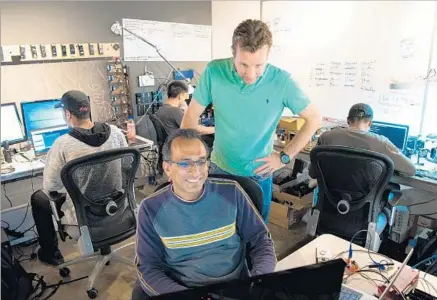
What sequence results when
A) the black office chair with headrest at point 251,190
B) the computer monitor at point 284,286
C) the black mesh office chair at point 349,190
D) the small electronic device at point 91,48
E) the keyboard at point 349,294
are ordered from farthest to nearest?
the small electronic device at point 91,48
the black mesh office chair at point 349,190
the black office chair with headrest at point 251,190
the keyboard at point 349,294
the computer monitor at point 284,286

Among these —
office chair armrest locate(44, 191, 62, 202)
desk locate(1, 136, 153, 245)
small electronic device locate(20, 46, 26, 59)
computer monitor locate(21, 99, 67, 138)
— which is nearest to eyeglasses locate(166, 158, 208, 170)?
office chair armrest locate(44, 191, 62, 202)

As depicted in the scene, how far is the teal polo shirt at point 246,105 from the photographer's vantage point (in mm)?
1692

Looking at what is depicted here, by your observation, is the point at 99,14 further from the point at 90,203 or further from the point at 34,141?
the point at 90,203

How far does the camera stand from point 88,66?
11.3 feet

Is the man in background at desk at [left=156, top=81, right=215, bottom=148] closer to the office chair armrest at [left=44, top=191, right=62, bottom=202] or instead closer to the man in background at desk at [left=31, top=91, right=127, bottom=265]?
the man in background at desk at [left=31, top=91, right=127, bottom=265]

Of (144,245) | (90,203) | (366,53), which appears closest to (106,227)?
(90,203)

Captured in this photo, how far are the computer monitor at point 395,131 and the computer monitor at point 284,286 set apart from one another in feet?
7.41

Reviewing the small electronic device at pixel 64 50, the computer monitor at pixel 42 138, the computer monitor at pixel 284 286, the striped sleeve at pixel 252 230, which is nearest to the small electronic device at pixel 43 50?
the small electronic device at pixel 64 50

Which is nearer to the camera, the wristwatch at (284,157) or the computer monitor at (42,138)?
the wristwatch at (284,157)

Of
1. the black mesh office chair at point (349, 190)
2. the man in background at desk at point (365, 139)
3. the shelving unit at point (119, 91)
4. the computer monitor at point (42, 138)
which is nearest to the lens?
the black mesh office chair at point (349, 190)

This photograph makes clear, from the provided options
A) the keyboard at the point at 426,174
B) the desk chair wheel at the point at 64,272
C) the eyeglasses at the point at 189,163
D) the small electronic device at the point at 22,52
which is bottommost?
the desk chair wheel at the point at 64,272

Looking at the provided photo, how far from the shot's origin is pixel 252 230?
141 centimetres

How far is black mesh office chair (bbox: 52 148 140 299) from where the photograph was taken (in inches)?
79.0

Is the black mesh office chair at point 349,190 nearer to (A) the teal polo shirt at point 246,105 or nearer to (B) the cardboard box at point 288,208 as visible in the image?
(A) the teal polo shirt at point 246,105
